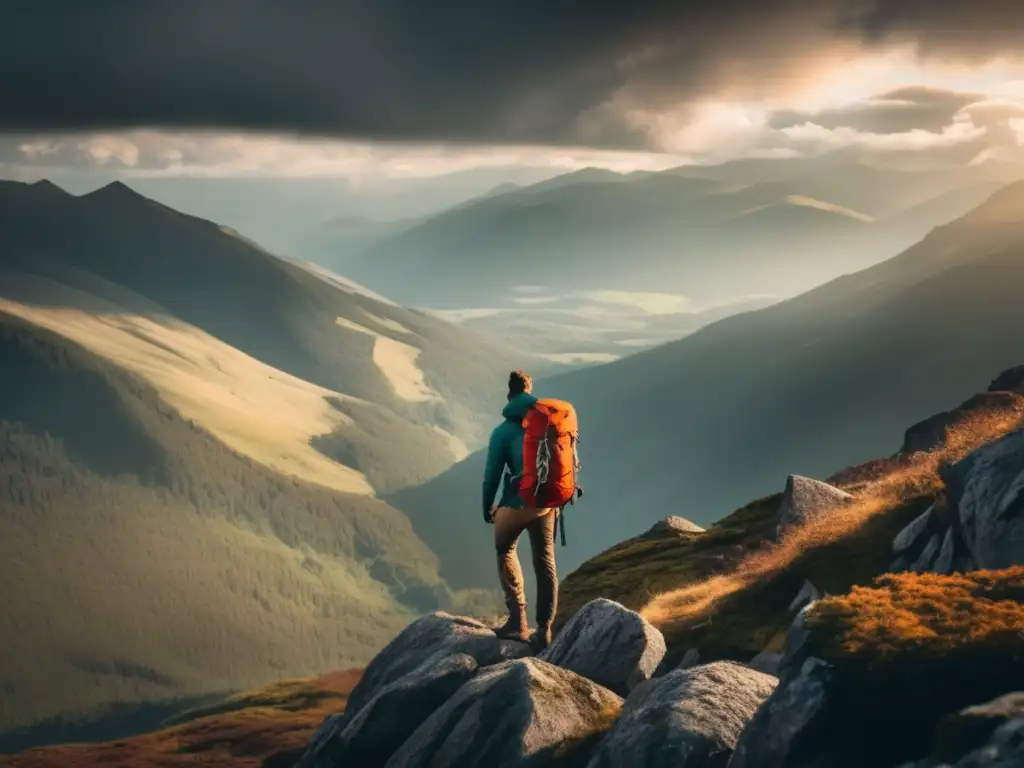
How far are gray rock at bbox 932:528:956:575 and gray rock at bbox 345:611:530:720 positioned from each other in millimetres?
10481

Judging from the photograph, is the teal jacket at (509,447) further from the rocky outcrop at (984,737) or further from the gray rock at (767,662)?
the rocky outcrop at (984,737)

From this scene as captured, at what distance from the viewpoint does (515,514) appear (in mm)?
23500

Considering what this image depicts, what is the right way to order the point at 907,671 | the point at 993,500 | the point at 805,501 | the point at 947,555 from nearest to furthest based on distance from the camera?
the point at 907,671, the point at 993,500, the point at 947,555, the point at 805,501

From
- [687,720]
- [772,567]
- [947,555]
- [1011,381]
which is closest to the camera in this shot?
[687,720]

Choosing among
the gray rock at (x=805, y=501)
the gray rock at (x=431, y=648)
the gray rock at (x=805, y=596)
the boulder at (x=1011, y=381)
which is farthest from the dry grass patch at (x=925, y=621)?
the boulder at (x=1011, y=381)

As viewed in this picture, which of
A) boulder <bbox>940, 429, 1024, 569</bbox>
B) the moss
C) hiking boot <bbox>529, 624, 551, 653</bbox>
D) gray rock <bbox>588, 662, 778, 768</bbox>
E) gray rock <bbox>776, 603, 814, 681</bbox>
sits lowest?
the moss

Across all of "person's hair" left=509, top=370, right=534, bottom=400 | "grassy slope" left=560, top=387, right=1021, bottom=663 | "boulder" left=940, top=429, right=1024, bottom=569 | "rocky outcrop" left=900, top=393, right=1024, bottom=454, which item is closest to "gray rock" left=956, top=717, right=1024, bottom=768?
"boulder" left=940, top=429, right=1024, bottom=569

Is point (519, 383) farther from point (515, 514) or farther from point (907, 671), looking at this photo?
point (907, 671)

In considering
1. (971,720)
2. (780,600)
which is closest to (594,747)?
(971,720)

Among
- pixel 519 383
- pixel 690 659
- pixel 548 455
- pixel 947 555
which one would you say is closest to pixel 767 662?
pixel 690 659

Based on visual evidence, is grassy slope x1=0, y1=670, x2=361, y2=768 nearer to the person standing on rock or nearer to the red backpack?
the person standing on rock

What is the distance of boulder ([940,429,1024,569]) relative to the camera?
21234 millimetres

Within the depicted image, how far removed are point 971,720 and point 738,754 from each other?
3.83m

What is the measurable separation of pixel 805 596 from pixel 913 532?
3454mm
